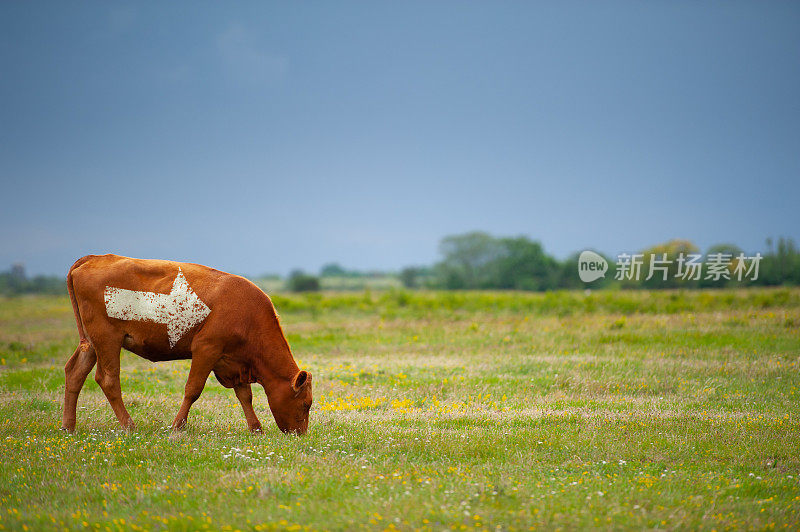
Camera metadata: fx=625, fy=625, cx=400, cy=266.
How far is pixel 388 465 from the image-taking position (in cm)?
780

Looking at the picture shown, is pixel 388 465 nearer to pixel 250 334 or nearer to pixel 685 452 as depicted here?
pixel 250 334

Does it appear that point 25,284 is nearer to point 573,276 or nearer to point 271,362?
point 573,276

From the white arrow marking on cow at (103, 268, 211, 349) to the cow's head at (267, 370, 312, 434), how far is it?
163cm

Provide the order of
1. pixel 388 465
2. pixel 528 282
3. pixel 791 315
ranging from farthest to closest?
pixel 528 282
pixel 791 315
pixel 388 465

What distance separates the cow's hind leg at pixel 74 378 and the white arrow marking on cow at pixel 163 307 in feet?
3.16

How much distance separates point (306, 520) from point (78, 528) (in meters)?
2.06

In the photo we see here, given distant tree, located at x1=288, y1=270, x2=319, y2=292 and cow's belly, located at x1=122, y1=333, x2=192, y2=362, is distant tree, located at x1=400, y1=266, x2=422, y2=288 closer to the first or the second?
distant tree, located at x1=288, y1=270, x2=319, y2=292

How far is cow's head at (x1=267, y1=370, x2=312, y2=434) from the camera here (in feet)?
31.2

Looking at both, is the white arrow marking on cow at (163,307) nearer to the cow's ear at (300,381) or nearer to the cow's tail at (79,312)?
the cow's tail at (79,312)

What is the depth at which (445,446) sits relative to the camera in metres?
8.70

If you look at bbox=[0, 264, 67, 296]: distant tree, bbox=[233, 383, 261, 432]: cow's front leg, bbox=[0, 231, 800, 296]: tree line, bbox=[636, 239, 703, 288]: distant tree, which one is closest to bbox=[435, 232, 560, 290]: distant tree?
bbox=[0, 231, 800, 296]: tree line

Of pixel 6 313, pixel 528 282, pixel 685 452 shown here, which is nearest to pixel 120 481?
pixel 685 452

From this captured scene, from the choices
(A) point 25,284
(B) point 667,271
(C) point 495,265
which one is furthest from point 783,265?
(A) point 25,284

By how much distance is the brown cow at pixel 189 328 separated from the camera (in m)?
9.40
